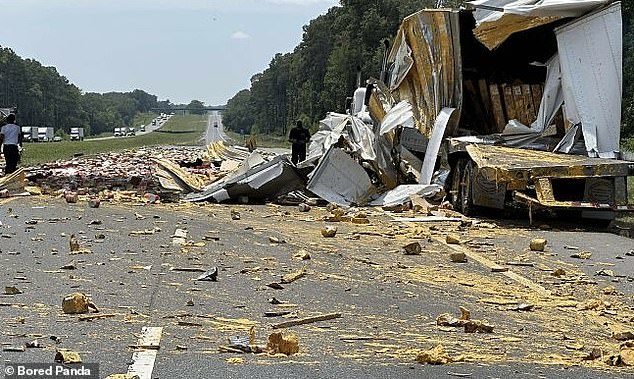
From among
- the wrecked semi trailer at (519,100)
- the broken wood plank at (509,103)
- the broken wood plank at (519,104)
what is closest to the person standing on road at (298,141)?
the wrecked semi trailer at (519,100)

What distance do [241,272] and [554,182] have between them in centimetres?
732

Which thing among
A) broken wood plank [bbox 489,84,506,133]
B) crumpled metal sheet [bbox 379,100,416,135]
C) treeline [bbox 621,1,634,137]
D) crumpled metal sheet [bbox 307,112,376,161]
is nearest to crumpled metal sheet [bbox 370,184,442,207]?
crumpled metal sheet [bbox 379,100,416,135]

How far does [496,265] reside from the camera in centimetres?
1109

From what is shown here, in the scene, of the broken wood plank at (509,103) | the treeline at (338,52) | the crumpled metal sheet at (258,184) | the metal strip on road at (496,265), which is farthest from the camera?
the treeline at (338,52)

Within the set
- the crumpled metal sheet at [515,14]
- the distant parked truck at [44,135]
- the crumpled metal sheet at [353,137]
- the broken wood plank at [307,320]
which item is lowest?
the distant parked truck at [44,135]

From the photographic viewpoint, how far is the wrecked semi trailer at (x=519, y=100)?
49.3 feet

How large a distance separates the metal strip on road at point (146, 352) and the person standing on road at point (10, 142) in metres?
17.9

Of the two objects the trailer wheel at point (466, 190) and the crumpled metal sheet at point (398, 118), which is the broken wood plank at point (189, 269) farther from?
the crumpled metal sheet at point (398, 118)

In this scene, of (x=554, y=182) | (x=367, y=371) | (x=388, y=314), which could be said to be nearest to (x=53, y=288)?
(x=388, y=314)

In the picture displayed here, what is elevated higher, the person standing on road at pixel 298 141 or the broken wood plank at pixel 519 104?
the broken wood plank at pixel 519 104

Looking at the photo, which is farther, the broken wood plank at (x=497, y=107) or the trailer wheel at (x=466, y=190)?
the broken wood plank at (x=497, y=107)

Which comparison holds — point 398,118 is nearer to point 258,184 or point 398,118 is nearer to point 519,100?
point 519,100

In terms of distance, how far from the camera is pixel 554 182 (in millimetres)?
15898

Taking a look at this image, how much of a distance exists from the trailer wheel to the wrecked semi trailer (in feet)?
0.11
